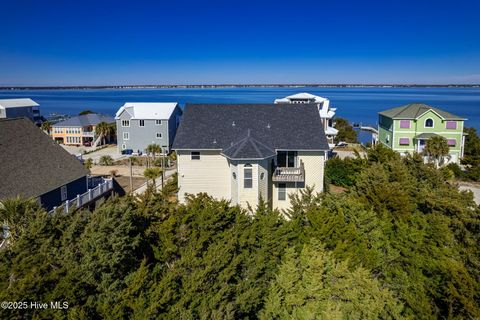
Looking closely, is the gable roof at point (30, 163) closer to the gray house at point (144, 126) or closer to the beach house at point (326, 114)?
the gray house at point (144, 126)

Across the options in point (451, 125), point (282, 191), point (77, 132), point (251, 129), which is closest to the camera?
point (282, 191)

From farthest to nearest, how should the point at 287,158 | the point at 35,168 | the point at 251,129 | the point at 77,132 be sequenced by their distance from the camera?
1. the point at 77,132
2. the point at 251,129
3. the point at 287,158
4. the point at 35,168

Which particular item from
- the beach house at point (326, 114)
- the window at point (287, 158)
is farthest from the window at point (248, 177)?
the beach house at point (326, 114)

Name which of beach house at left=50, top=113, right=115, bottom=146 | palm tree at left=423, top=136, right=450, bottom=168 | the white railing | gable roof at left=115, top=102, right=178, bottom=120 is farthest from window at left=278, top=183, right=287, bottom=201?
beach house at left=50, top=113, right=115, bottom=146

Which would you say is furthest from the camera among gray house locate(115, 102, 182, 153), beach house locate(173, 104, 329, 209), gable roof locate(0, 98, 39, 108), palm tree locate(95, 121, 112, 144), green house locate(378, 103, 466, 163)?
gable roof locate(0, 98, 39, 108)

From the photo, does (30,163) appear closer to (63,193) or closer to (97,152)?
(63,193)

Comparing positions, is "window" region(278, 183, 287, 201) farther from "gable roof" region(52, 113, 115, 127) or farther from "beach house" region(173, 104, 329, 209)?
"gable roof" region(52, 113, 115, 127)

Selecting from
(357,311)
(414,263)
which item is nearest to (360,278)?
(357,311)

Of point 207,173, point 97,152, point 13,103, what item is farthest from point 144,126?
point 13,103
